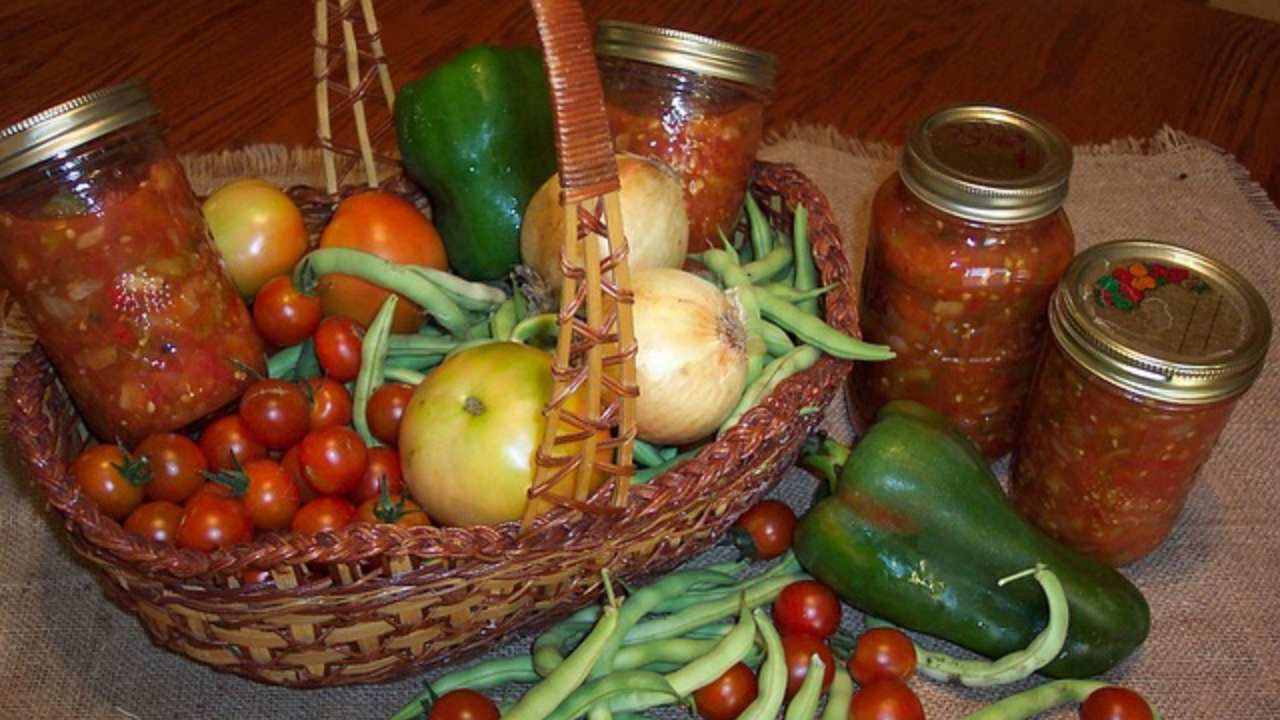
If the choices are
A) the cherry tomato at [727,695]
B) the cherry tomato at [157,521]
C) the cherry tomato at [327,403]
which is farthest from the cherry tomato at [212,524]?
the cherry tomato at [727,695]

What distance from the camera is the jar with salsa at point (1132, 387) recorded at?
103 centimetres

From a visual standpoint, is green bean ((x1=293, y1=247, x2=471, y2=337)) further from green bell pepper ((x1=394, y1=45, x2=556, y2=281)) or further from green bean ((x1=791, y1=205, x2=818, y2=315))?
green bean ((x1=791, y1=205, x2=818, y2=315))

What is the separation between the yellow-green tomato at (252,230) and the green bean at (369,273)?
6 cm

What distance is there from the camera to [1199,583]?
1186 millimetres

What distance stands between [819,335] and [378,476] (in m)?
0.41

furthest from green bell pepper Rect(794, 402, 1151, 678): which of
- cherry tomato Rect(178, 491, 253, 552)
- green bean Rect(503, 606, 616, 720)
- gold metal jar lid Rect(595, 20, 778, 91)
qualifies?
cherry tomato Rect(178, 491, 253, 552)

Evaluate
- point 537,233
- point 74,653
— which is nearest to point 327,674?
point 74,653

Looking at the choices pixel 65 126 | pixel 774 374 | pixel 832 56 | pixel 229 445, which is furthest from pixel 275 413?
pixel 832 56

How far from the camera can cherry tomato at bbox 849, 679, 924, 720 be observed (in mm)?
1000

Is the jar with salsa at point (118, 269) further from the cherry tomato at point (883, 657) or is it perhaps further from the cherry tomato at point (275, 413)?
the cherry tomato at point (883, 657)

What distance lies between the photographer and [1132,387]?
3.39 ft

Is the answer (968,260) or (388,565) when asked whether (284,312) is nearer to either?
(388,565)

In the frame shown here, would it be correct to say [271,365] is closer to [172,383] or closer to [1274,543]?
[172,383]

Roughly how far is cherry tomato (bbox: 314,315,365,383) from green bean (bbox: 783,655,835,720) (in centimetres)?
48
